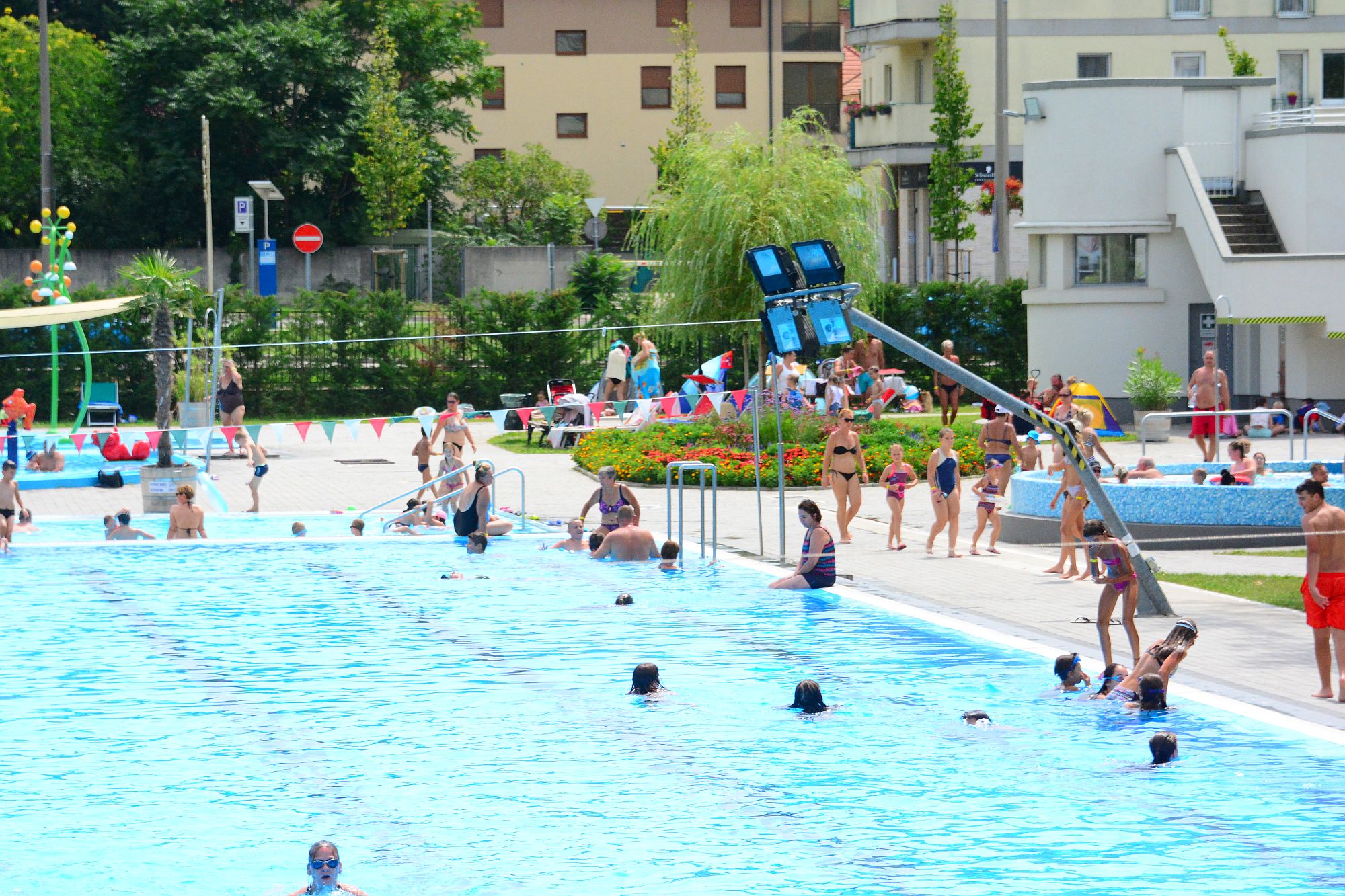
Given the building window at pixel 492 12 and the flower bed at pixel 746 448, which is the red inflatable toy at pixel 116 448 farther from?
the building window at pixel 492 12

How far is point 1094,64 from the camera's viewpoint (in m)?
50.1

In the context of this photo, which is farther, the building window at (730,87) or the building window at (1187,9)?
the building window at (730,87)

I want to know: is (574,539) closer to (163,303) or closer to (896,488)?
(896,488)

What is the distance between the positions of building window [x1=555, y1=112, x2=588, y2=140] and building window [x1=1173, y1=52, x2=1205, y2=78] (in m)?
23.4

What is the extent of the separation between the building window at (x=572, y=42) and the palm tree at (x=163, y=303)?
34.3m

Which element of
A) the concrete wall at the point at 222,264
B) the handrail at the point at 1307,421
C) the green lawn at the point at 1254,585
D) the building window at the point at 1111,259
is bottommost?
the green lawn at the point at 1254,585

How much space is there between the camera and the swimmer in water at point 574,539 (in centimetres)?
2111

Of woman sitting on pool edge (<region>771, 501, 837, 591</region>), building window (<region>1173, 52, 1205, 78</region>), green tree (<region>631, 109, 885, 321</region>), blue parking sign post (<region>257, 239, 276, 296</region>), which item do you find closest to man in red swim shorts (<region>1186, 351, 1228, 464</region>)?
green tree (<region>631, 109, 885, 321</region>)

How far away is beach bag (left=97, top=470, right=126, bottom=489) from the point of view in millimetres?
27141

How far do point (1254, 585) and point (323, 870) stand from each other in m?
11.2

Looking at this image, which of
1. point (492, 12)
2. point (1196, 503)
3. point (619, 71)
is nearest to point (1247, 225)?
point (1196, 503)

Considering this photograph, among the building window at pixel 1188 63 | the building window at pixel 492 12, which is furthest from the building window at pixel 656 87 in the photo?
the building window at pixel 1188 63

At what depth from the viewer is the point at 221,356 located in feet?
110

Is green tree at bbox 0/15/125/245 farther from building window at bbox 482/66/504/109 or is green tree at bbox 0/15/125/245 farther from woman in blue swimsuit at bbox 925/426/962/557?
woman in blue swimsuit at bbox 925/426/962/557
